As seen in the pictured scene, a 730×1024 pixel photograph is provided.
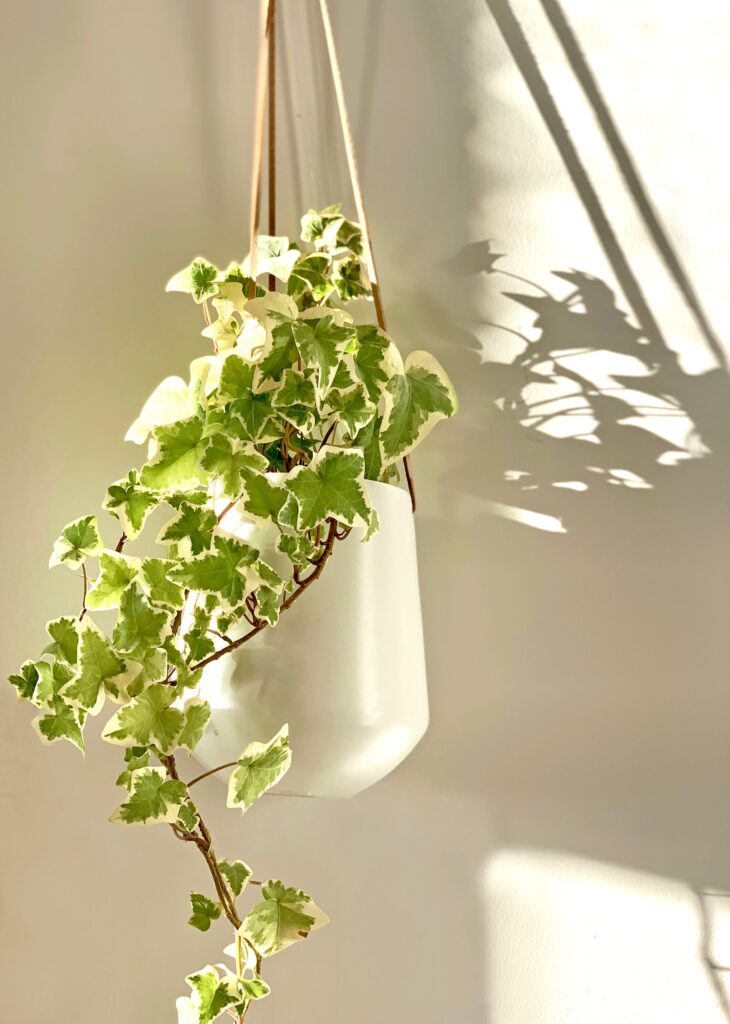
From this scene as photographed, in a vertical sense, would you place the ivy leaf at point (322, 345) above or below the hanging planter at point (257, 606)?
above

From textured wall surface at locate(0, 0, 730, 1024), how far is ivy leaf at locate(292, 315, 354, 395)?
29 centimetres

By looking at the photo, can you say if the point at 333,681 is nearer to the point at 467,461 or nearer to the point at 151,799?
the point at 151,799

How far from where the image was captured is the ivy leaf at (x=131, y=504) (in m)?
0.82

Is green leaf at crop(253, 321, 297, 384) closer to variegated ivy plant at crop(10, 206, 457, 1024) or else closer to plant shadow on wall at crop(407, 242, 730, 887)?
variegated ivy plant at crop(10, 206, 457, 1024)

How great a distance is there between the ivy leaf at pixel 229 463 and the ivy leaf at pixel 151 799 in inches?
9.2

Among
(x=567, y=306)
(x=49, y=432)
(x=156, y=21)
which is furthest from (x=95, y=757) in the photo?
(x=156, y=21)

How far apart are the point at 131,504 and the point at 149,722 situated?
→ 195mm

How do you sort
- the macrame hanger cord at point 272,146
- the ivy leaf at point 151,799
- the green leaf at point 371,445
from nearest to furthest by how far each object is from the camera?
the ivy leaf at point 151,799 → the green leaf at point 371,445 → the macrame hanger cord at point 272,146

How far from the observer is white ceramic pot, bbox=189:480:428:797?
30.7 inches

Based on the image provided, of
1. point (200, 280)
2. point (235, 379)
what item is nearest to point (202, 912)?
point (235, 379)

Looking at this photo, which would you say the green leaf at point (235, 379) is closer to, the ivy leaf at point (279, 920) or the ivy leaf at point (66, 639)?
the ivy leaf at point (66, 639)

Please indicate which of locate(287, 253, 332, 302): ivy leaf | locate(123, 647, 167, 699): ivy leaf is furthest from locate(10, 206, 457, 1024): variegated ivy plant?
locate(287, 253, 332, 302): ivy leaf

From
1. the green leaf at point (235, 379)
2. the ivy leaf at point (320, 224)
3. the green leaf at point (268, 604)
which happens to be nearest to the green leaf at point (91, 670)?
the green leaf at point (268, 604)

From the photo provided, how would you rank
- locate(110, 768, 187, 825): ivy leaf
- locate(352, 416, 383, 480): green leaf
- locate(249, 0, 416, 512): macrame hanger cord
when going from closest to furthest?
locate(110, 768, 187, 825): ivy leaf
locate(352, 416, 383, 480): green leaf
locate(249, 0, 416, 512): macrame hanger cord
